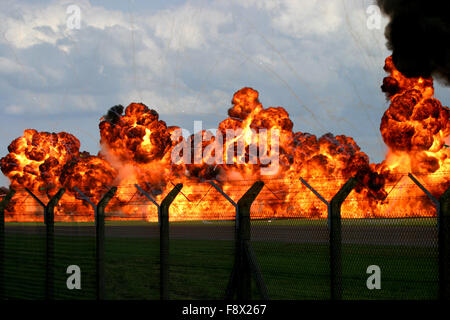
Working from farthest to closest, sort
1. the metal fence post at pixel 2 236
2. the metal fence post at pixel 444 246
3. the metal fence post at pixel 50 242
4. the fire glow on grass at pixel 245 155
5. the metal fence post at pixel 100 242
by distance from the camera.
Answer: the fire glow on grass at pixel 245 155
the metal fence post at pixel 2 236
the metal fence post at pixel 50 242
the metal fence post at pixel 100 242
the metal fence post at pixel 444 246

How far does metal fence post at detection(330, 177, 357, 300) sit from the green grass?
5.25 ft

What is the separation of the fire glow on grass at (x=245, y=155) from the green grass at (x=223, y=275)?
44.9m

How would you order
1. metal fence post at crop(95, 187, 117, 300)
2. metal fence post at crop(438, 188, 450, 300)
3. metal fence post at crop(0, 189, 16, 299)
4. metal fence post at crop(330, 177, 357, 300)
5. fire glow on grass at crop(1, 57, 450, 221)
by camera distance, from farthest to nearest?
fire glow on grass at crop(1, 57, 450, 221) → metal fence post at crop(0, 189, 16, 299) → metal fence post at crop(95, 187, 117, 300) → metal fence post at crop(330, 177, 357, 300) → metal fence post at crop(438, 188, 450, 300)

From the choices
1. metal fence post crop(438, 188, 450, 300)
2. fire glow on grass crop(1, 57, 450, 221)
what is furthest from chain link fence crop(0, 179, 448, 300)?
fire glow on grass crop(1, 57, 450, 221)

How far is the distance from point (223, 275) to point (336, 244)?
27.9 feet

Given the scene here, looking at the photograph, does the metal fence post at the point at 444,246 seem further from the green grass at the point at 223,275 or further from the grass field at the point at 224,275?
the grass field at the point at 224,275

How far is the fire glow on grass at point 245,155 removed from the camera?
2926 inches

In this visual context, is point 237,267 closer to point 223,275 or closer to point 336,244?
point 336,244

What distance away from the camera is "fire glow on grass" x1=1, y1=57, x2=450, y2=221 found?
7431cm

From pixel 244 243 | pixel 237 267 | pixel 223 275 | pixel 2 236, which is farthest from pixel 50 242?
pixel 223 275

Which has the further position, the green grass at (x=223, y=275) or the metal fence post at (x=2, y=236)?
the green grass at (x=223, y=275)

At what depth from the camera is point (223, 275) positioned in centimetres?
1594

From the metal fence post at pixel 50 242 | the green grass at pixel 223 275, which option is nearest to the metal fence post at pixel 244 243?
the green grass at pixel 223 275

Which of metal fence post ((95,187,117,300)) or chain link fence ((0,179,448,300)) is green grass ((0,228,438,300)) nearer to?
chain link fence ((0,179,448,300))
